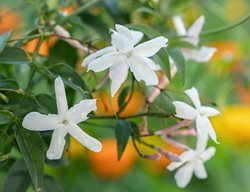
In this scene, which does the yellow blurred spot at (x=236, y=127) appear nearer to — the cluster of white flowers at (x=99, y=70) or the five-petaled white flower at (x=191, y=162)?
the five-petaled white flower at (x=191, y=162)

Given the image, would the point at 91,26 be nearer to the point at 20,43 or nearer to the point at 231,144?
the point at 20,43

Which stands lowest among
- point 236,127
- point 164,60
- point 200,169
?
point 236,127

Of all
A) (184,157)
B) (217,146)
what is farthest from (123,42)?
(217,146)

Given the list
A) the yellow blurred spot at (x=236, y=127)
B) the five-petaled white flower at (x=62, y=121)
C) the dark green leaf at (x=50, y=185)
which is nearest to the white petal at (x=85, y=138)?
the five-petaled white flower at (x=62, y=121)

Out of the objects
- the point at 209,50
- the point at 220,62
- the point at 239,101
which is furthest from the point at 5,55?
the point at 239,101

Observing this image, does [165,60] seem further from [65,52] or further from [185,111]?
[65,52]

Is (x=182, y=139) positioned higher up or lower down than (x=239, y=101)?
higher up

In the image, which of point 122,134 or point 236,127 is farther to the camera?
point 236,127

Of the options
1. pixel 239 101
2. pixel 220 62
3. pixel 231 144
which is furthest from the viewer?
pixel 239 101
